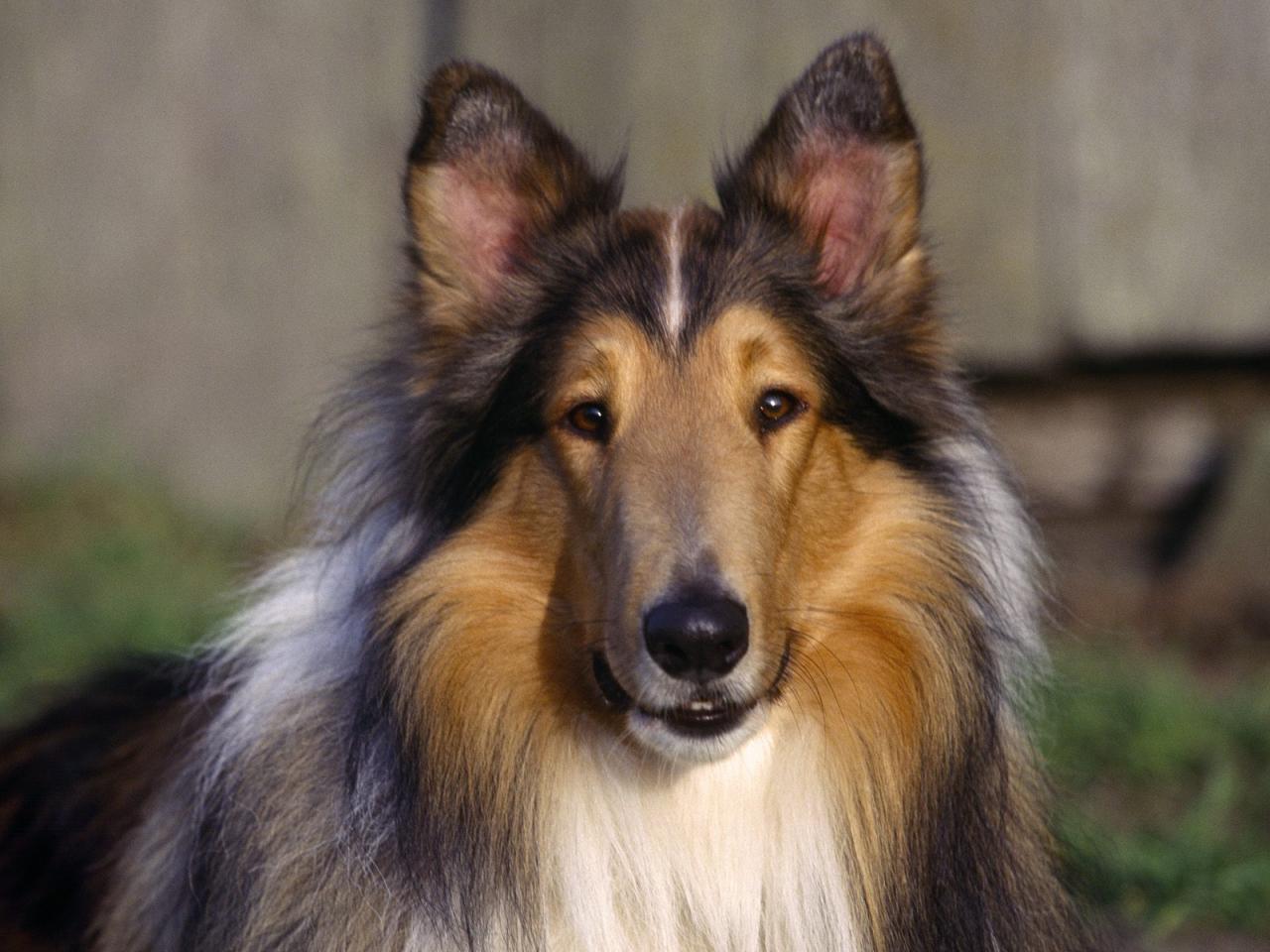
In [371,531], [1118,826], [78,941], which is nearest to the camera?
[371,531]

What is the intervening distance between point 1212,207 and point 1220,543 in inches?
55.6

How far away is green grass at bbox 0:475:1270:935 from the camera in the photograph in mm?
4203

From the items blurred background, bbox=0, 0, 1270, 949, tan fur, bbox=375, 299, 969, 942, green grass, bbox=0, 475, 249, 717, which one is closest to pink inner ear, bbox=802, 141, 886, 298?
tan fur, bbox=375, 299, 969, 942

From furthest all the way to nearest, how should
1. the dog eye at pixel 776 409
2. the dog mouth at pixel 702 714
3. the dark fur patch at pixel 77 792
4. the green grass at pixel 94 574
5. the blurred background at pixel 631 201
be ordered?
the blurred background at pixel 631 201, the green grass at pixel 94 574, the dark fur patch at pixel 77 792, the dog eye at pixel 776 409, the dog mouth at pixel 702 714

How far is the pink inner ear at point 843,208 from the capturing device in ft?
10.1

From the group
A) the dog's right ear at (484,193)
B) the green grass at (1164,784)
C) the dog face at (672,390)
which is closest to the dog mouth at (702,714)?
the dog face at (672,390)

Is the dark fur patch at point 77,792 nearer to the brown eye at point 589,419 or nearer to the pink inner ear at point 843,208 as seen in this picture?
the brown eye at point 589,419

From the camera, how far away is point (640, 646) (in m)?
2.66

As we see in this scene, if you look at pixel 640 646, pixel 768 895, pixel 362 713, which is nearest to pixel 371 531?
pixel 362 713

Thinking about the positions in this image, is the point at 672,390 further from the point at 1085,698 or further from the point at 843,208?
the point at 1085,698

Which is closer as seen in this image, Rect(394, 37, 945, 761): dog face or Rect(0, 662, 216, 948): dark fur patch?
Rect(394, 37, 945, 761): dog face

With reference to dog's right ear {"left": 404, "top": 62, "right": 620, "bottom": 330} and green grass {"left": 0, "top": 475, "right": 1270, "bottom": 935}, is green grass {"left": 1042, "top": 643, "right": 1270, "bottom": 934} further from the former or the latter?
dog's right ear {"left": 404, "top": 62, "right": 620, "bottom": 330}

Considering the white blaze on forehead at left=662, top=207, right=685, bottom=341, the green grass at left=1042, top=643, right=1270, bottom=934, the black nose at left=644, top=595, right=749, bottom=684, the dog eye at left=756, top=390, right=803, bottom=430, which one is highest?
the white blaze on forehead at left=662, top=207, right=685, bottom=341

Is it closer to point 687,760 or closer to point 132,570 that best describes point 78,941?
point 687,760
